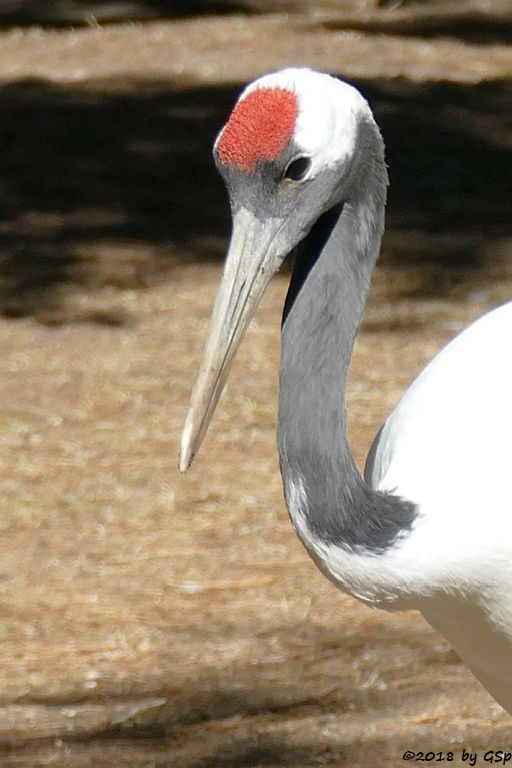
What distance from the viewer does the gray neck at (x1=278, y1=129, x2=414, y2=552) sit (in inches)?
111

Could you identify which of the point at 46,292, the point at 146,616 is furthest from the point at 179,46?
the point at 146,616

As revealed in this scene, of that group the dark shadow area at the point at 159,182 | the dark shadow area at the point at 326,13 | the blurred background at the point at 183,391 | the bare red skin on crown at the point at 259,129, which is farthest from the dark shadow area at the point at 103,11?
the bare red skin on crown at the point at 259,129

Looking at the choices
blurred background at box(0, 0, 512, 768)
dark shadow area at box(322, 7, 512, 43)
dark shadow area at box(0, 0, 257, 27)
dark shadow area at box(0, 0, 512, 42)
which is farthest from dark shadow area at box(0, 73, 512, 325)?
dark shadow area at box(0, 0, 257, 27)

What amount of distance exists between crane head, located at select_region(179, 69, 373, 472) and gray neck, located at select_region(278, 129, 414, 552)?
8 cm

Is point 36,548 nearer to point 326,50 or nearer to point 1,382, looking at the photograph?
point 1,382

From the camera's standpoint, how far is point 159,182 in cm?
862

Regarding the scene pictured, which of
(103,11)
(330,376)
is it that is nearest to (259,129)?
(330,376)

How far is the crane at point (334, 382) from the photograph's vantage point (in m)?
2.82

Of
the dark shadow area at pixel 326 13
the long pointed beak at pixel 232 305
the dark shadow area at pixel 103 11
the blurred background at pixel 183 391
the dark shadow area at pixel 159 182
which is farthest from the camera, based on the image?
the dark shadow area at pixel 103 11

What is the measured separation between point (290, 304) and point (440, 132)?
637cm

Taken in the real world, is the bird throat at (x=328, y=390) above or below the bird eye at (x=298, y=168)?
below

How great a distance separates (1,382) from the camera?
635 centimetres

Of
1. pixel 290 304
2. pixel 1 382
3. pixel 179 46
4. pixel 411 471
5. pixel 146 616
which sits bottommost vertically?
pixel 179 46

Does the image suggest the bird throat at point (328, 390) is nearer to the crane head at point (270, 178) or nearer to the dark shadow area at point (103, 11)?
the crane head at point (270, 178)
